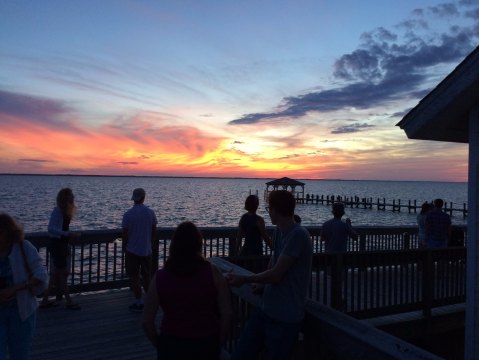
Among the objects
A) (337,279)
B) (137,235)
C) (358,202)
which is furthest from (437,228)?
(358,202)

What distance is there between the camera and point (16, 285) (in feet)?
11.3

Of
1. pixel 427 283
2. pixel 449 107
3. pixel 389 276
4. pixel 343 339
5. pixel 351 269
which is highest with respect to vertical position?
pixel 449 107

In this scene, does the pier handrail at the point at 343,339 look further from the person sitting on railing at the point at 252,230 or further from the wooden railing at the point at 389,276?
the person sitting on railing at the point at 252,230

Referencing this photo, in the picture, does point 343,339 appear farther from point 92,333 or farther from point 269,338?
point 92,333

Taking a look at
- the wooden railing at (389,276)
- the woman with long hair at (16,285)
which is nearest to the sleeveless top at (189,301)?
the woman with long hair at (16,285)

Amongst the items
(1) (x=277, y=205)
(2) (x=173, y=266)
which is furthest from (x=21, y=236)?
(1) (x=277, y=205)

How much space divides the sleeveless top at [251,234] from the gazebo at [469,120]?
2723 mm

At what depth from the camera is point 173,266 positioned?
2775 mm

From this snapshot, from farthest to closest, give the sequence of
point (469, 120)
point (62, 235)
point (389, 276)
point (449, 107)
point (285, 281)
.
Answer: point (389, 276), point (62, 235), point (469, 120), point (449, 107), point (285, 281)

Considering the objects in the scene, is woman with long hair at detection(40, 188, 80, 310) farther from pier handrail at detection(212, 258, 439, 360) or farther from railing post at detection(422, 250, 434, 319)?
railing post at detection(422, 250, 434, 319)

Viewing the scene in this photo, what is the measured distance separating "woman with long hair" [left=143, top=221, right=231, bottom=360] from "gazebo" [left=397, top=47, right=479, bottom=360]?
357cm

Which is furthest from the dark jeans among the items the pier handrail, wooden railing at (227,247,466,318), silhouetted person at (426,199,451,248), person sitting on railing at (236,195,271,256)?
silhouetted person at (426,199,451,248)

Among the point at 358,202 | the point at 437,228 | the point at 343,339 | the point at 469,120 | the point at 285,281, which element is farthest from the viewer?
the point at 358,202

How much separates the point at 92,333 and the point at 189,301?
368 cm
